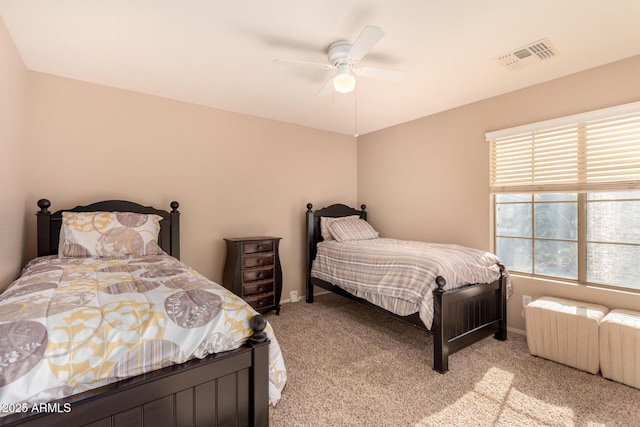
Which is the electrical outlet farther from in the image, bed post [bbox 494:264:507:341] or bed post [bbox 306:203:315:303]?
bed post [bbox 494:264:507:341]

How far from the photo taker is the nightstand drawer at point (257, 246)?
3.20 m

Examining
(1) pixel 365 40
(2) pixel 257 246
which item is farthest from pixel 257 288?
(1) pixel 365 40

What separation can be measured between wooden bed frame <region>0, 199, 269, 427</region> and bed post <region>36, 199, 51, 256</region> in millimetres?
2030

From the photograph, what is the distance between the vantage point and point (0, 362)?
2.99 ft

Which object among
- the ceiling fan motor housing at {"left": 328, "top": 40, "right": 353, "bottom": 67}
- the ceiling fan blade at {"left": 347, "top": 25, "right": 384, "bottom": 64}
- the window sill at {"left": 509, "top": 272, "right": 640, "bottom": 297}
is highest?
the ceiling fan motor housing at {"left": 328, "top": 40, "right": 353, "bottom": 67}

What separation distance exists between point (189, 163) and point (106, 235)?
3.81ft

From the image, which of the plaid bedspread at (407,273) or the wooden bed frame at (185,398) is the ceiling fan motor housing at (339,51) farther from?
the wooden bed frame at (185,398)

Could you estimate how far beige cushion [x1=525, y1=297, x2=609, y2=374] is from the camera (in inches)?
84.1

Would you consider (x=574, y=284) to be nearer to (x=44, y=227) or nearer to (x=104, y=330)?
(x=104, y=330)

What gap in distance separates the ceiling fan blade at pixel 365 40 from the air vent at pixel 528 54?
1.19 meters

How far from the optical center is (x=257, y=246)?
3.29 m

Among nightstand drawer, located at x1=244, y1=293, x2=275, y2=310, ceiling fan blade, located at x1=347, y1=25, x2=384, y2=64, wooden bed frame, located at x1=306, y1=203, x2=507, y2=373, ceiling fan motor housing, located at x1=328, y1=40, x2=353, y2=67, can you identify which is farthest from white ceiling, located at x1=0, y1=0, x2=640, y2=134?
nightstand drawer, located at x1=244, y1=293, x2=275, y2=310

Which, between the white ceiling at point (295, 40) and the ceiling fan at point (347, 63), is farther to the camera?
the ceiling fan at point (347, 63)

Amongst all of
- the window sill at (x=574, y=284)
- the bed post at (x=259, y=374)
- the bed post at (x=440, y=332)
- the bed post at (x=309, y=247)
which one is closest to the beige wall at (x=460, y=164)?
the window sill at (x=574, y=284)
